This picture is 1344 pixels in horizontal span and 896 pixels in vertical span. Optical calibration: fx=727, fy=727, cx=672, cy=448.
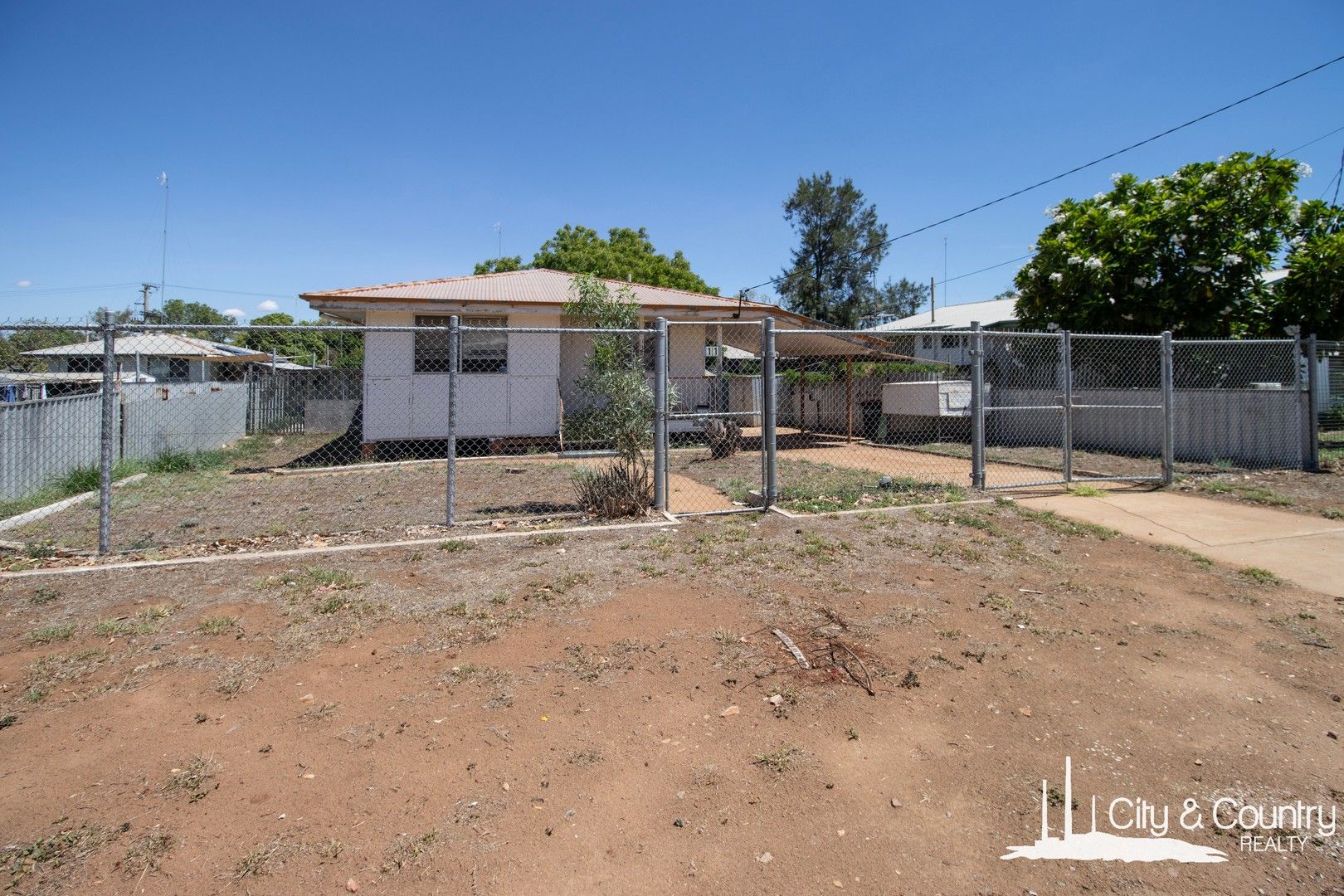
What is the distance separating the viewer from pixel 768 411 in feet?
23.3

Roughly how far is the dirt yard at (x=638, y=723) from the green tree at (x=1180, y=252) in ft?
35.8

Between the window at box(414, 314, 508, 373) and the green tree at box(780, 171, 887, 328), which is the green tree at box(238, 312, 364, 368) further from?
the green tree at box(780, 171, 887, 328)

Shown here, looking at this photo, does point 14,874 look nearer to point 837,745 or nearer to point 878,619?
point 837,745

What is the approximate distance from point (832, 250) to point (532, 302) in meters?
33.8

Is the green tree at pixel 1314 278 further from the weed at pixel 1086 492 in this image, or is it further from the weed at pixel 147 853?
the weed at pixel 147 853

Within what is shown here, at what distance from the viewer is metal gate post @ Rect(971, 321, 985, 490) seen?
26.8ft

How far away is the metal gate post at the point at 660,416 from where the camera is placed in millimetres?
6730

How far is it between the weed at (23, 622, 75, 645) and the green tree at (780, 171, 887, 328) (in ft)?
139

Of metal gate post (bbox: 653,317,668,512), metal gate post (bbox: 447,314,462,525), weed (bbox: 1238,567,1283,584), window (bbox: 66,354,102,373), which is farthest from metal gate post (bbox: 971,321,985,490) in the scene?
window (bbox: 66,354,102,373)

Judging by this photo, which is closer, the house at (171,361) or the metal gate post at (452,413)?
the metal gate post at (452,413)

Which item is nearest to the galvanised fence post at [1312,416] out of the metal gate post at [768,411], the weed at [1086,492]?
the weed at [1086,492]

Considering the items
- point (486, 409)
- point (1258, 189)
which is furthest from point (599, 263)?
point (1258, 189)

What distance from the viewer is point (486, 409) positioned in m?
14.5

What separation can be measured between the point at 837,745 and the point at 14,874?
2.88 m
